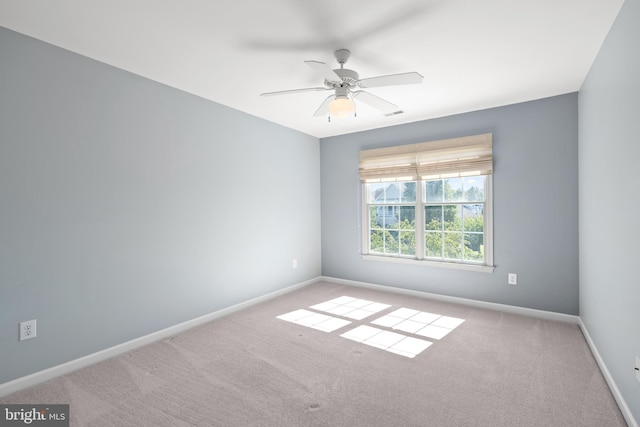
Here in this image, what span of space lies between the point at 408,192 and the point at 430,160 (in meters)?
0.56

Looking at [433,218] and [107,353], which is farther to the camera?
[433,218]

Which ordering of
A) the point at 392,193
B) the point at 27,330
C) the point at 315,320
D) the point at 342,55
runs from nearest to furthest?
1. the point at 27,330
2. the point at 342,55
3. the point at 315,320
4. the point at 392,193

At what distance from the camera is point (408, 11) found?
196 cm

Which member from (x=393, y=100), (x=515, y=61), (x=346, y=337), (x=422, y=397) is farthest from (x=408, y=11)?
(x=346, y=337)

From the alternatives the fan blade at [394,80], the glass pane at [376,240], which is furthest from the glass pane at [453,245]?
the fan blade at [394,80]

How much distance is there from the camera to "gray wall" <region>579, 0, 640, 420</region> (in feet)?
5.72

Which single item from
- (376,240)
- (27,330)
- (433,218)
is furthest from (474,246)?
(27,330)

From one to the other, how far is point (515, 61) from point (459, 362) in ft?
8.38

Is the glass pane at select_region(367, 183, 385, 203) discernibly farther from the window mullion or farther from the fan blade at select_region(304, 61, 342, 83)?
the fan blade at select_region(304, 61, 342, 83)

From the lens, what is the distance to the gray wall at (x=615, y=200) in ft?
5.72

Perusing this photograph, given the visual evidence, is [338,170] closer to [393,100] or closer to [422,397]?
[393,100]

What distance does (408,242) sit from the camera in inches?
177

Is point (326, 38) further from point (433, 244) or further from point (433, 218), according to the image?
point (433, 244)

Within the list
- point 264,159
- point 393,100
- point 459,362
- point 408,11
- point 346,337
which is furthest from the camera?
point 264,159
